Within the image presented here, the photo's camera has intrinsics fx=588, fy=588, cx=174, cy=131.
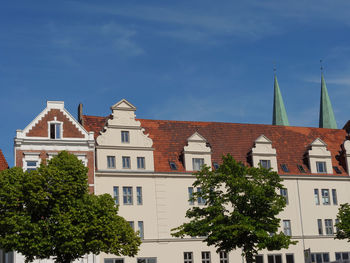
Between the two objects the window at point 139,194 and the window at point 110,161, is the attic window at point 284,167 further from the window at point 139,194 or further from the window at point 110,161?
the window at point 110,161

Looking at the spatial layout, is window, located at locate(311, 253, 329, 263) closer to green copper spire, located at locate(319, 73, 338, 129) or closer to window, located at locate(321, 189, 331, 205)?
window, located at locate(321, 189, 331, 205)

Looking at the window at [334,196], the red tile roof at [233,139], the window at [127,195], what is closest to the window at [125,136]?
the red tile roof at [233,139]

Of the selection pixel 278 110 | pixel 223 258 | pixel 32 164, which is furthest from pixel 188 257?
pixel 278 110

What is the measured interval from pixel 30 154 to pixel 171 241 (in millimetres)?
15965

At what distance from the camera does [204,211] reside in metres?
46.2

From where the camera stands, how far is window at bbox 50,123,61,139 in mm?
54875

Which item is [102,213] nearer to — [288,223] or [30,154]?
[30,154]

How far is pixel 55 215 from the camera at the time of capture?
137 feet

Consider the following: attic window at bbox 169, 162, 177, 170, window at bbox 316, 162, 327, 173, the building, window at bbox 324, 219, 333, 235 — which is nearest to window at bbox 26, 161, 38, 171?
the building

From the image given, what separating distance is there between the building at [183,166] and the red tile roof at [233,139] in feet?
0.37

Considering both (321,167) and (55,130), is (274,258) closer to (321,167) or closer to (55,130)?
(321,167)

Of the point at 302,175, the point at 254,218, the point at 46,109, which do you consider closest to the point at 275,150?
the point at 302,175

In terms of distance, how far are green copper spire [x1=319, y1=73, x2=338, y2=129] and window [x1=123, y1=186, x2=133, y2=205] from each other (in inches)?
1754

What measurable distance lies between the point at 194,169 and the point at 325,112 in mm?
40898
